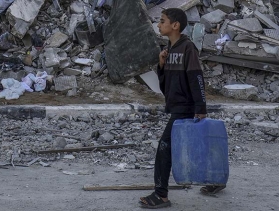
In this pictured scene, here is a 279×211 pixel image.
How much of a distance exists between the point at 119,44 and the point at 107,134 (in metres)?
2.97

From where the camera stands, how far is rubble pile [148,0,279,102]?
10.9m

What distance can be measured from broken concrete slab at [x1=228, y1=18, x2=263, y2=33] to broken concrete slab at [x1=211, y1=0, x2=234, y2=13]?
2.50 feet

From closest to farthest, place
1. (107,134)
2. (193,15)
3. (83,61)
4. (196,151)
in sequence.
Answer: (196,151)
(107,134)
(83,61)
(193,15)

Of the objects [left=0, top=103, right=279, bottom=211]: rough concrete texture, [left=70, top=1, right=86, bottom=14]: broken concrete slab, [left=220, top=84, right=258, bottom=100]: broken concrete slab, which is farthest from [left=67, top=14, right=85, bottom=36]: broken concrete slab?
[left=220, top=84, right=258, bottom=100]: broken concrete slab

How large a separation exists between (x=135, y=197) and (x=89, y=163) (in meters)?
1.29

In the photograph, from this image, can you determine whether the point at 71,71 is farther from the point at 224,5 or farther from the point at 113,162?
the point at 113,162

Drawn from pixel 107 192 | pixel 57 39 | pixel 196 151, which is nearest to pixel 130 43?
pixel 57 39

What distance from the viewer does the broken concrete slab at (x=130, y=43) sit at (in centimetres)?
1034

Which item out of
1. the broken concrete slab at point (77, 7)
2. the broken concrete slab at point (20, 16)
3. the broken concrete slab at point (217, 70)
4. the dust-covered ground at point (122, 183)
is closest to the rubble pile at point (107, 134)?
the dust-covered ground at point (122, 183)

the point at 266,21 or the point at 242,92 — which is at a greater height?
the point at 266,21

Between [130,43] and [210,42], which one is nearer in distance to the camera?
[130,43]

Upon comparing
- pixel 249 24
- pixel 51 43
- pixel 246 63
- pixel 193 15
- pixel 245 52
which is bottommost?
pixel 246 63

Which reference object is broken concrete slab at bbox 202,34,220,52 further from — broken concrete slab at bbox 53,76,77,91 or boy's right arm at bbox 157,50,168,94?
boy's right arm at bbox 157,50,168,94

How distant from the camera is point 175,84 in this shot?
5.59m
